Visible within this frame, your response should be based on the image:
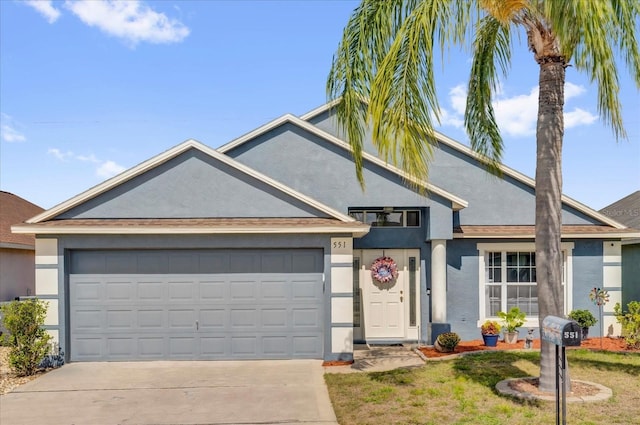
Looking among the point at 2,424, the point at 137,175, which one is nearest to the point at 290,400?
the point at 2,424

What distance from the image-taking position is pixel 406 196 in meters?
12.8

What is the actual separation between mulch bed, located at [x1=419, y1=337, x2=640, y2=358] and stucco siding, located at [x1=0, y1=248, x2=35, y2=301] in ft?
41.6

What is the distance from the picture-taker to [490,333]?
1205 cm

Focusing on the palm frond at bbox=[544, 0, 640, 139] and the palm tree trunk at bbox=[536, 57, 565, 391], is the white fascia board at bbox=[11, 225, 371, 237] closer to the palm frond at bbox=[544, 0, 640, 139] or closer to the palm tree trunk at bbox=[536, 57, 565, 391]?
the palm tree trunk at bbox=[536, 57, 565, 391]

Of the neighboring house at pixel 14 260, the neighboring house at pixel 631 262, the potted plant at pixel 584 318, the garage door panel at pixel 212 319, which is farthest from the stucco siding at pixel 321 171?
the neighboring house at pixel 14 260

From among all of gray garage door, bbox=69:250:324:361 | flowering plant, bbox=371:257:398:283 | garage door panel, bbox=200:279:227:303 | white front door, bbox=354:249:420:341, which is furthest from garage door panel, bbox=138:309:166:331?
flowering plant, bbox=371:257:398:283

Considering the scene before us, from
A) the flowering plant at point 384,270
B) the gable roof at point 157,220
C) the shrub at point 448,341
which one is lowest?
the shrub at point 448,341

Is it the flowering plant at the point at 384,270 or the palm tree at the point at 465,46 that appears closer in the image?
the palm tree at the point at 465,46

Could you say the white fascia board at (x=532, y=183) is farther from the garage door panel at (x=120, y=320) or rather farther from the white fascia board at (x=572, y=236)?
the garage door panel at (x=120, y=320)

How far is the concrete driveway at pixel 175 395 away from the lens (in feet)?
24.5

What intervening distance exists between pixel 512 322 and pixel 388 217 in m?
3.98

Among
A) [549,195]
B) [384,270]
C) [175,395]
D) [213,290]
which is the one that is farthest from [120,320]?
[549,195]

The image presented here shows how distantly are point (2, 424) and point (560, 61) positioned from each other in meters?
10.1

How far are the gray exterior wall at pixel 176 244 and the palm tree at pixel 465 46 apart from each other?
3.06 metres
